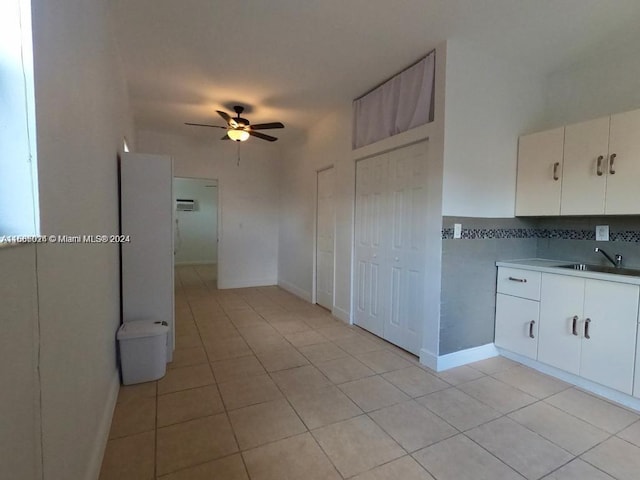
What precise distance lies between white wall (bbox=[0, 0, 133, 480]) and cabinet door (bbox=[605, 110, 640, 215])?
135 inches

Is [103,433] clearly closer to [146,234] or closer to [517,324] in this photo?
[146,234]

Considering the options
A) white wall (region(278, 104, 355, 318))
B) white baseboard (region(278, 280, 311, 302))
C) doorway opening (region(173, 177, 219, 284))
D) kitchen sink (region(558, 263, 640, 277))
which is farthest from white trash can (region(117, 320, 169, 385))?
doorway opening (region(173, 177, 219, 284))

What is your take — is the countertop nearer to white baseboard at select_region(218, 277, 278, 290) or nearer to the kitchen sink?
the kitchen sink

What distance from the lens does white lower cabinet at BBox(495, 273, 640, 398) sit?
2.19 meters

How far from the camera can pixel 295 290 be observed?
5500 mm

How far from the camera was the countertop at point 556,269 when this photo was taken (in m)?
2.20

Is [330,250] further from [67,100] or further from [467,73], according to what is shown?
[67,100]

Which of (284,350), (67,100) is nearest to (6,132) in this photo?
(67,100)

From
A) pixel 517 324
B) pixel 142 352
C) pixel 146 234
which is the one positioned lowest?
pixel 142 352

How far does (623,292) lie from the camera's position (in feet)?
7.25

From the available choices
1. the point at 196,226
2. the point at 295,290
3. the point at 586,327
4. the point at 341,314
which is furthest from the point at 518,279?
the point at 196,226

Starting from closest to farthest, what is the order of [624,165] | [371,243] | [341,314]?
[624,165]
[371,243]
[341,314]

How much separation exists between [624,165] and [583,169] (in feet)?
0.85

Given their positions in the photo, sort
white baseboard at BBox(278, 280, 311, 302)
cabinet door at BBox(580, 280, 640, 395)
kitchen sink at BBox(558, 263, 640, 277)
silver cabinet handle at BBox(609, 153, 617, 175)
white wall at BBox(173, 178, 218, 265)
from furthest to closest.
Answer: white wall at BBox(173, 178, 218, 265) < white baseboard at BBox(278, 280, 311, 302) < kitchen sink at BBox(558, 263, 640, 277) < silver cabinet handle at BBox(609, 153, 617, 175) < cabinet door at BBox(580, 280, 640, 395)
